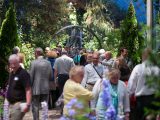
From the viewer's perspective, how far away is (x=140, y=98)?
8406 millimetres

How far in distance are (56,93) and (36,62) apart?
14.8 ft

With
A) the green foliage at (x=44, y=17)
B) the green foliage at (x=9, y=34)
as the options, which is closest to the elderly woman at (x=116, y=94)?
the green foliage at (x=9, y=34)

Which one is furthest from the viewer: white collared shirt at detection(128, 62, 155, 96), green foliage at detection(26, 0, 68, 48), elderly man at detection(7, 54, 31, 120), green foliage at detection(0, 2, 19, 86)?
green foliage at detection(26, 0, 68, 48)

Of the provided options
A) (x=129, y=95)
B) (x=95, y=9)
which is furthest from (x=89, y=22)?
(x=129, y=95)

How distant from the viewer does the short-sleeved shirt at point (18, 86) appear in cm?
780

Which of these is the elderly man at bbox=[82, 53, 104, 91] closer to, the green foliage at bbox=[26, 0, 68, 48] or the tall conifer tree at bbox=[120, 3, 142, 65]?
the tall conifer tree at bbox=[120, 3, 142, 65]

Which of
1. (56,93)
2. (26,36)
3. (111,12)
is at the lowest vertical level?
(56,93)

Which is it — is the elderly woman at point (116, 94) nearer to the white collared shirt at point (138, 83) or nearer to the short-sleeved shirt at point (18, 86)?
the white collared shirt at point (138, 83)

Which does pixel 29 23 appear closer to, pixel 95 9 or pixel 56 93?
pixel 95 9

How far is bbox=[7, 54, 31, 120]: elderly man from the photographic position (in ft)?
25.5

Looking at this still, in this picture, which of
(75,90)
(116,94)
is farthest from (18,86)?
(116,94)

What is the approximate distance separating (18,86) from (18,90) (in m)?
0.06

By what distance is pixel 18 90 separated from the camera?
308 inches

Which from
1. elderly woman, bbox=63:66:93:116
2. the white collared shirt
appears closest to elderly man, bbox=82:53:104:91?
the white collared shirt
